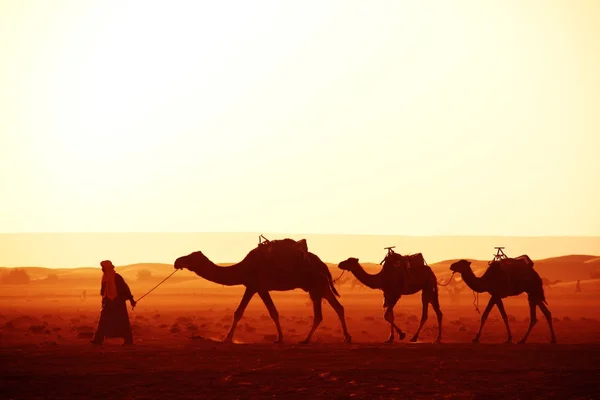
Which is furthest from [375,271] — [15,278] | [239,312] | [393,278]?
[239,312]

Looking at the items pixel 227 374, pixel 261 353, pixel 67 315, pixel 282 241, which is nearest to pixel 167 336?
pixel 282 241

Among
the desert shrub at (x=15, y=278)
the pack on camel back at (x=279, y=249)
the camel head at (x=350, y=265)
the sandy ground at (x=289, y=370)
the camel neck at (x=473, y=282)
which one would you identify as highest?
the desert shrub at (x=15, y=278)

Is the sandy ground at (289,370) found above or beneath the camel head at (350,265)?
beneath

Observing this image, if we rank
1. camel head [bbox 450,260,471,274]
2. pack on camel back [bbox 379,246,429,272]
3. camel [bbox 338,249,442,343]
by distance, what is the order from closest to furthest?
camel [bbox 338,249,442,343], pack on camel back [bbox 379,246,429,272], camel head [bbox 450,260,471,274]

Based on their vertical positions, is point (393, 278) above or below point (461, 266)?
below

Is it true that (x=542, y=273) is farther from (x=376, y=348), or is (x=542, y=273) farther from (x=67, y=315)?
(x=376, y=348)

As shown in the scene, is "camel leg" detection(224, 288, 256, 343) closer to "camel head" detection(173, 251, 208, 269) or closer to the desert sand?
the desert sand

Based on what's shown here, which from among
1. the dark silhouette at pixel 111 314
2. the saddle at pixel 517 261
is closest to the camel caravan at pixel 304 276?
the saddle at pixel 517 261

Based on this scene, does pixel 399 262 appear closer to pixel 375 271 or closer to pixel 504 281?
pixel 504 281

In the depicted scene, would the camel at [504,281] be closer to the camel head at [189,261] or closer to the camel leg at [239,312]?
the camel leg at [239,312]

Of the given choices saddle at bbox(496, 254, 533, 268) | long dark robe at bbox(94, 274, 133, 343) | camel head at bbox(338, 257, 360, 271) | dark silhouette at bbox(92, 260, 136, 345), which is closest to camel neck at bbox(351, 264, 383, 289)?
camel head at bbox(338, 257, 360, 271)

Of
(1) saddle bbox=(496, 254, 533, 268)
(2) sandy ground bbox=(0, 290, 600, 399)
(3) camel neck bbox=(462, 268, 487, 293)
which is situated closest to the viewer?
(2) sandy ground bbox=(0, 290, 600, 399)

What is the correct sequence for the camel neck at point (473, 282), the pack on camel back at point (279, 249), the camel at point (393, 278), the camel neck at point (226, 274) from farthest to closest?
1. the camel neck at point (473, 282)
2. the camel at point (393, 278)
3. the pack on camel back at point (279, 249)
4. the camel neck at point (226, 274)

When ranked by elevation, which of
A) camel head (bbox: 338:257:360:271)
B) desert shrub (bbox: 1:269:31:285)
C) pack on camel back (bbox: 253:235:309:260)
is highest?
desert shrub (bbox: 1:269:31:285)
